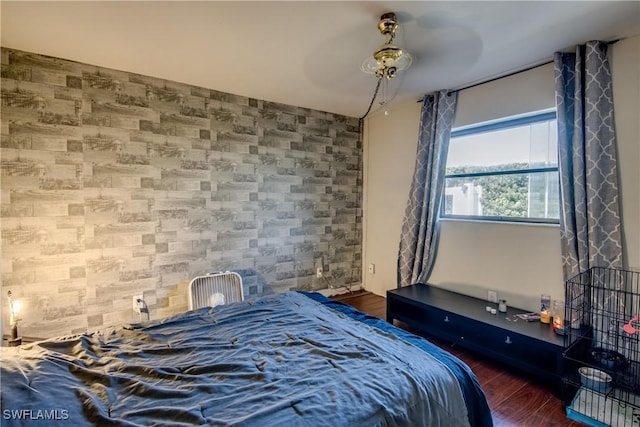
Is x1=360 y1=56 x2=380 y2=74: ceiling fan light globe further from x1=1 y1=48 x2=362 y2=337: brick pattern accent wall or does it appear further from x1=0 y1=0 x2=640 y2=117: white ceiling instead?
x1=1 y1=48 x2=362 y2=337: brick pattern accent wall

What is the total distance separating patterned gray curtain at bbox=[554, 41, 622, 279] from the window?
0.21m

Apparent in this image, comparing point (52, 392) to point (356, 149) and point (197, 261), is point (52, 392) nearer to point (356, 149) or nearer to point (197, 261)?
point (197, 261)

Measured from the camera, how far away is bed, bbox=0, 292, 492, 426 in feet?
3.48

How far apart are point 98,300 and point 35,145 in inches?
51.5

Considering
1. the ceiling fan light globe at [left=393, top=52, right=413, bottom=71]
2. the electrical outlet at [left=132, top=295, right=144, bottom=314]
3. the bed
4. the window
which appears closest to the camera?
the bed

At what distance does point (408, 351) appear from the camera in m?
1.49

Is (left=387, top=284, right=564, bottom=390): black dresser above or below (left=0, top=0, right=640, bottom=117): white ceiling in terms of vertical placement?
below

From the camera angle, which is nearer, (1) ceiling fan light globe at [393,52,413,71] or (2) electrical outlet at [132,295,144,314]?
(1) ceiling fan light globe at [393,52,413,71]

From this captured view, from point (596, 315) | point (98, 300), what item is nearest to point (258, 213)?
point (98, 300)

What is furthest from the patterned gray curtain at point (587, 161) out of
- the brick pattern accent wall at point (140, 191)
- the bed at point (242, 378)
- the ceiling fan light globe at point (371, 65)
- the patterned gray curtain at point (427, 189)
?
the brick pattern accent wall at point (140, 191)

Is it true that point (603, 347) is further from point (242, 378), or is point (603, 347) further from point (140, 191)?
point (140, 191)

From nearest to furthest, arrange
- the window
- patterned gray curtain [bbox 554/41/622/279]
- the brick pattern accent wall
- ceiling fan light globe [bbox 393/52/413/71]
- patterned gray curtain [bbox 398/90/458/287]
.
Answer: ceiling fan light globe [bbox 393/52/413/71], patterned gray curtain [bbox 554/41/622/279], the brick pattern accent wall, the window, patterned gray curtain [bbox 398/90/458/287]

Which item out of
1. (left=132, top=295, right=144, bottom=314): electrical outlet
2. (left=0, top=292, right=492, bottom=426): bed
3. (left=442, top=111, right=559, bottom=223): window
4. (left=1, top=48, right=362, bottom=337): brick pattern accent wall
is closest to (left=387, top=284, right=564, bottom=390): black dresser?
(left=442, top=111, right=559, bottom=223): window

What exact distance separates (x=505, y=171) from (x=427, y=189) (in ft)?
2.31
